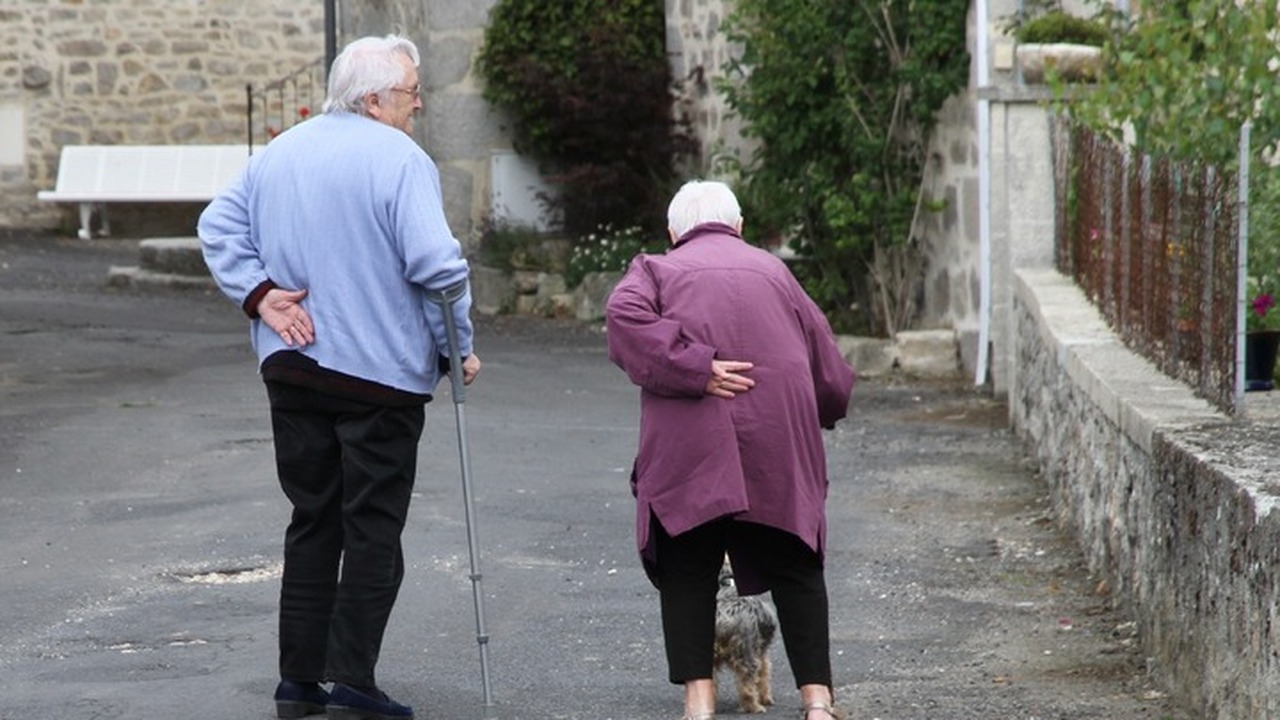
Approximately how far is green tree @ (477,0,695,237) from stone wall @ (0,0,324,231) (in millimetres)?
7307

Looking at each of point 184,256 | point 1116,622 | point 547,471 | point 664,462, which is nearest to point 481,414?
point 547,471

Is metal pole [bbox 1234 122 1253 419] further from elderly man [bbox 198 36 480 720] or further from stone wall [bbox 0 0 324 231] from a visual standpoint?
stone wall [bbox 0 0 324 231]

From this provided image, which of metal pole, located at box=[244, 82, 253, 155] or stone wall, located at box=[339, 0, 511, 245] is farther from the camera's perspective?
metal pole, located at box=[244, 82, 253, 155]

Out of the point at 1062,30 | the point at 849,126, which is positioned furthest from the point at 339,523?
the point at 849,126

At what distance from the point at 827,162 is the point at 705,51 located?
12.6ft

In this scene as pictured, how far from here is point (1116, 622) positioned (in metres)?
6.97

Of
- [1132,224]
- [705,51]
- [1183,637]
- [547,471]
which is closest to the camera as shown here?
[1183,637]

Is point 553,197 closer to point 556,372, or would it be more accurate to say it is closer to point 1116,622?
point 556,372

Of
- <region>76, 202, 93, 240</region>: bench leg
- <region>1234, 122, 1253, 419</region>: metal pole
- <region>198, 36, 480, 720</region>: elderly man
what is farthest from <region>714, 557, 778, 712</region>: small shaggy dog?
<region>76, 202, 93, 240</region>: bench leg

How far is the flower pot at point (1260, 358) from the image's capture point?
6.67 m

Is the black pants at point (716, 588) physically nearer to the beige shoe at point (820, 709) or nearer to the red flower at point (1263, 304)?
the beige shoe at point (820, 709)

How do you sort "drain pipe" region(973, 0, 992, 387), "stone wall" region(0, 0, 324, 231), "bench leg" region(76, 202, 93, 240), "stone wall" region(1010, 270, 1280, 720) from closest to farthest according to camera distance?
1. "stone wall" region(1010, 270, 1280, 720)
2. "drain pipe" region(973, 0, 992, 387)
3. "bench leg" region(76, 202, 93, 240)
4. "stone wall" region(0, 0, 324, 231)

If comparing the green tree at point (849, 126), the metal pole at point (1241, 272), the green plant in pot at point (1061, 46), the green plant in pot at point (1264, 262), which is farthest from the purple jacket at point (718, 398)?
the green tree at point (849, 126)

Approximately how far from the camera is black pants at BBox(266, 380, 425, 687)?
19.1ft
